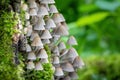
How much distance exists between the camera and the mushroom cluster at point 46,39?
2873 millimetres

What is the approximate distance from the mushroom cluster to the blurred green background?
2.50 meters

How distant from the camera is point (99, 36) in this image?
22.0ft

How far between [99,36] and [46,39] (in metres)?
3.78

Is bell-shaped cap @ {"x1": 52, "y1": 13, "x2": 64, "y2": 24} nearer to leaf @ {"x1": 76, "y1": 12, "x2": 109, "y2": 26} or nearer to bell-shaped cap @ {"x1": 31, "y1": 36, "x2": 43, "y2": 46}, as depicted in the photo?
bell-shaped cap @ {"x1": 31, "y1": 36, "x2": 43, "y2": 46}

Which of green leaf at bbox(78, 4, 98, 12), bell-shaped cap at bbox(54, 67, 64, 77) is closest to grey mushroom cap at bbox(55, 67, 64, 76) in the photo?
bell-shaped cap at bbox(54, 67, 64, 77)

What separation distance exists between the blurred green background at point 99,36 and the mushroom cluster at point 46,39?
2498mm

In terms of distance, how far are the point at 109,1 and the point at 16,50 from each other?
4373 mm

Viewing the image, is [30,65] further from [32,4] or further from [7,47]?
[32,4]

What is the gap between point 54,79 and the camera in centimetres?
314

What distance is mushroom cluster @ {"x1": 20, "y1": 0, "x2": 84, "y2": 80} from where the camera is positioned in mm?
2873

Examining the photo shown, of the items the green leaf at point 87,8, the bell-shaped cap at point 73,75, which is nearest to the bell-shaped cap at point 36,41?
the bell-shaped cap at point 73,75

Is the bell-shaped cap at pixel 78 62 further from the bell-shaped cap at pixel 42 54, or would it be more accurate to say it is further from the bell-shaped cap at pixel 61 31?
the bell-shaped cap at pixel 42 54

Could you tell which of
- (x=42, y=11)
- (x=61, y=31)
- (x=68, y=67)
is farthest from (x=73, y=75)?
(x=42, y=11)

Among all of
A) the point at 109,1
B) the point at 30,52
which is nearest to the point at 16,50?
the point at 30,52
